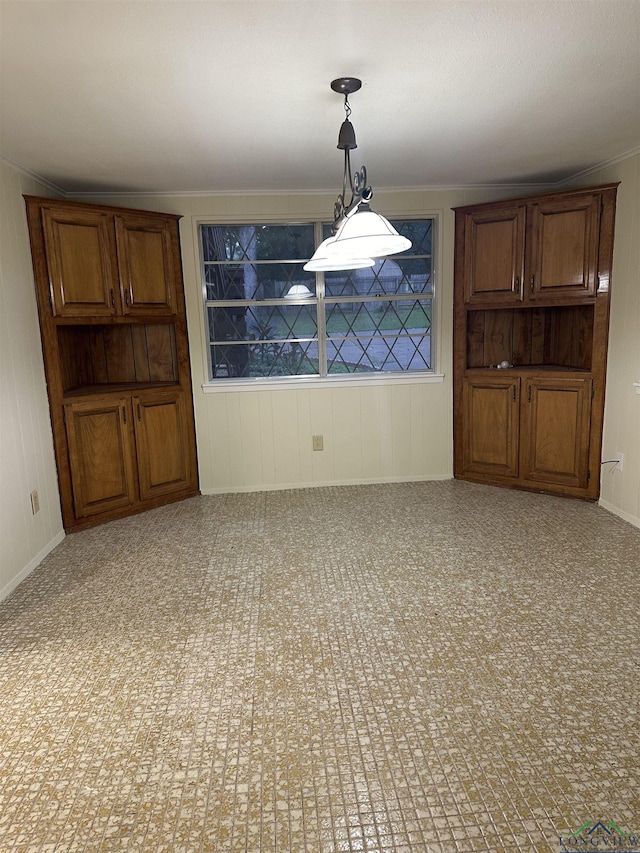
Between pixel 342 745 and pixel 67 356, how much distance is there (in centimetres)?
350

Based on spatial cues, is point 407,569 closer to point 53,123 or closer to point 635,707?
point 635,707

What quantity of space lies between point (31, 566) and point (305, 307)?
277 centimetres

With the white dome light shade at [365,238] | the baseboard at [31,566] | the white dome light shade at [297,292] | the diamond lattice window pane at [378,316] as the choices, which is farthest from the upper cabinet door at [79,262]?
the white dome light shade at [365,238]

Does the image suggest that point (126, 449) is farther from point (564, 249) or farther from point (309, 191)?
point (564, 249)

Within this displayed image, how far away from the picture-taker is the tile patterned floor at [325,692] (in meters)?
1.61

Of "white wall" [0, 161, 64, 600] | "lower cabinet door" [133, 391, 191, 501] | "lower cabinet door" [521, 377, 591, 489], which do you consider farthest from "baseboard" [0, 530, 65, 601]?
"lower cabinet door" [521, 377, 591, 489]

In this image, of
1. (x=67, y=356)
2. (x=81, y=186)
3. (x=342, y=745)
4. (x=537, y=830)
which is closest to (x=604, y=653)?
(x=537, y=830)

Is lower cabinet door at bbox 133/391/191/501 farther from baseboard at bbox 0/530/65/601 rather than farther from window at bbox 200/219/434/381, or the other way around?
baseboard at bbox 0/530/65/601

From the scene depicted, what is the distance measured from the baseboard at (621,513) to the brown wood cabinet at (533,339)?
10cm

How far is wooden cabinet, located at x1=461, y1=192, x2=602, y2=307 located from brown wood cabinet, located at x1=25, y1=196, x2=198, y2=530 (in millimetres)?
2353

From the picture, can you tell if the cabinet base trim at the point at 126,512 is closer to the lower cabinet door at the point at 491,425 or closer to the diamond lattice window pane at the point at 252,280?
the diamond lattice window pane at the point at 252,280

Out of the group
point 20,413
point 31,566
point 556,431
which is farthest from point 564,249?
point 31,566

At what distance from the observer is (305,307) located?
4.65 m

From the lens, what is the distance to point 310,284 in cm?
460
